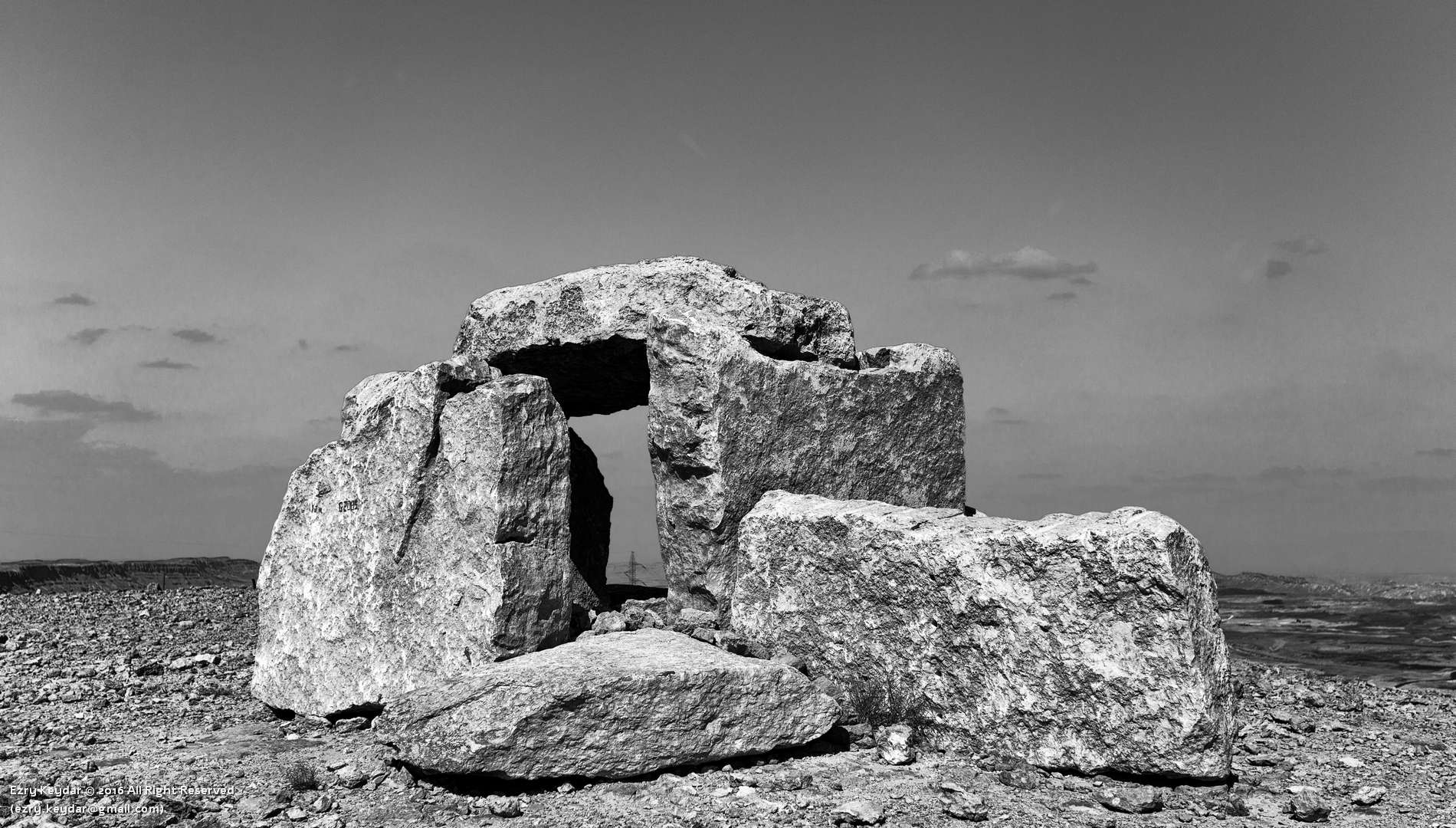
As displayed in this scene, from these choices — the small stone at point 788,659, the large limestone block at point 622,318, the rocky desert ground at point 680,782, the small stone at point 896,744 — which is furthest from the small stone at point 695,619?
the large limestone block at point 622,318

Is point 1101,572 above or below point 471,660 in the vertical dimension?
above

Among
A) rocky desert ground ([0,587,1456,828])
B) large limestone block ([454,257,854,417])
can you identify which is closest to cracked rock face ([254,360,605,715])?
rocky desert ground ([0,587,1456,828])

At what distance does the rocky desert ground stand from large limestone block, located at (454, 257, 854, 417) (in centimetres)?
357

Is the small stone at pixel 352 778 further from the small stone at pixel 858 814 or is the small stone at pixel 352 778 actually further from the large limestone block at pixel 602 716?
the small stone at pixel 858 814

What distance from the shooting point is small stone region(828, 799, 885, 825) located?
19.0ft

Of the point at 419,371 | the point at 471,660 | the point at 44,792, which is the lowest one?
the point at 44,792

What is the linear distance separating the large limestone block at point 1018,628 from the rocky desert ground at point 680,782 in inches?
11.4

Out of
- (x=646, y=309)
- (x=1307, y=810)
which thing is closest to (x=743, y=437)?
(x=646, y=309)

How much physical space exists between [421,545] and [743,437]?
2842 mm

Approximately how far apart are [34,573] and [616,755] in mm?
17409

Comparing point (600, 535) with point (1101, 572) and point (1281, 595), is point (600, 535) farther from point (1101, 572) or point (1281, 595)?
point (1281, 595)

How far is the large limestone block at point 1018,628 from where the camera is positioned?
6332 millimetres

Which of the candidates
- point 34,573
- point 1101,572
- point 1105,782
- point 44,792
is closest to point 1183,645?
point 1101,572

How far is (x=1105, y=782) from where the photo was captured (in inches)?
257
